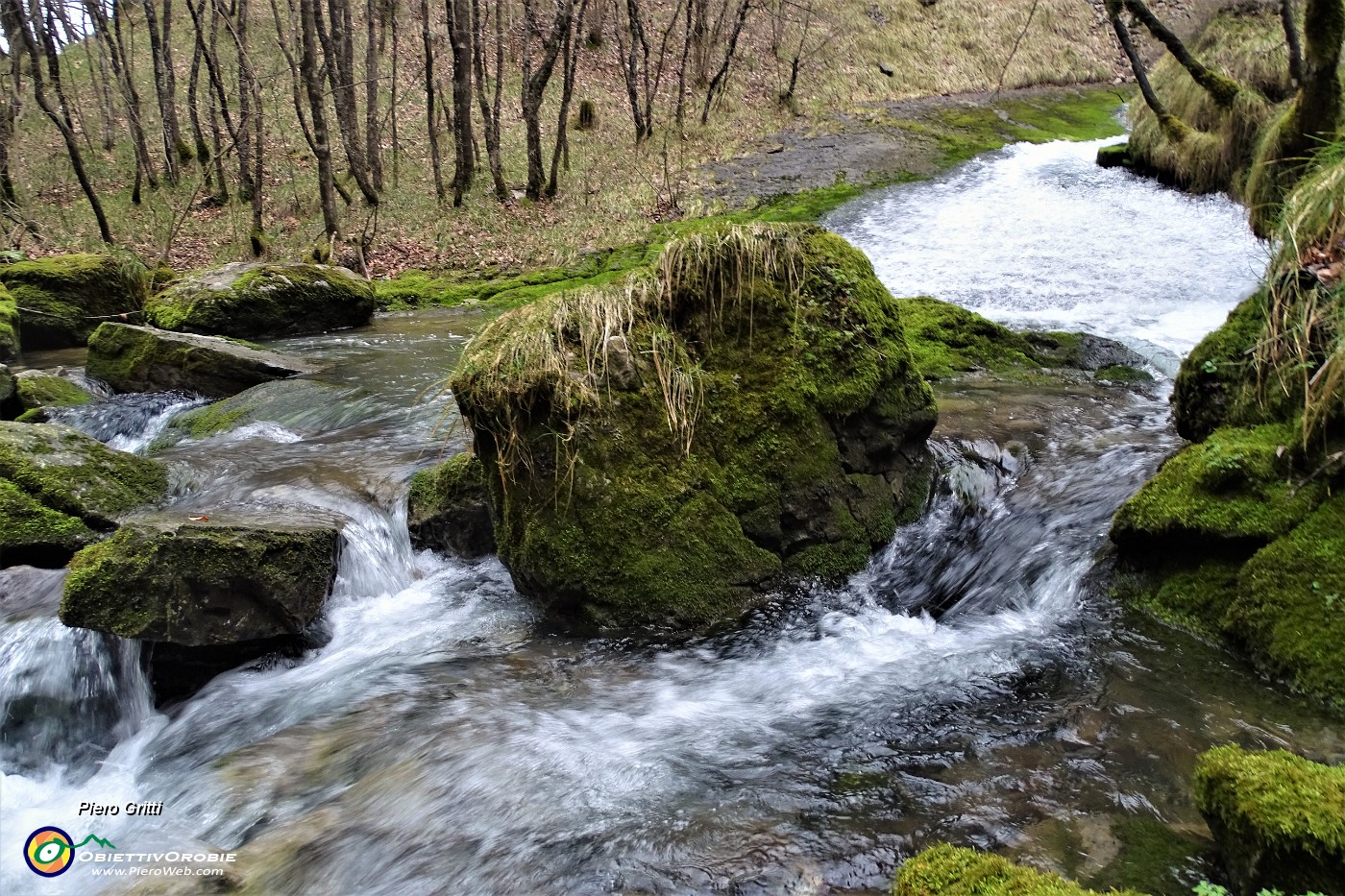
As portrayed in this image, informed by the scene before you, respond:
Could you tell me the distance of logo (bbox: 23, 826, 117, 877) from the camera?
346 centimetres

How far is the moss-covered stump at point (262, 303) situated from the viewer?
1175cm

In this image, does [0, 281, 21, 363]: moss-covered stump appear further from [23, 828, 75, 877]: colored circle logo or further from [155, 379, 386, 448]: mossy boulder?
[23, 828, 75, 877]: colored circle logo

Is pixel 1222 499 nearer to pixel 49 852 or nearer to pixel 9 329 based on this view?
pixel 49 852

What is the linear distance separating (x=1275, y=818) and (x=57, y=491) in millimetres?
7049

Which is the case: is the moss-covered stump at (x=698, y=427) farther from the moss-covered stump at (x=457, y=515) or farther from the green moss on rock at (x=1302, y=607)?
the green moss on rock at (x=1302, y=607)

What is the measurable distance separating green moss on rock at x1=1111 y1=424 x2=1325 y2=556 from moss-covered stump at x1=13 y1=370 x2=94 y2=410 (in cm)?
996

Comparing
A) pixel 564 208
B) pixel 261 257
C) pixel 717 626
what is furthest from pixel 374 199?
pixel 717 626

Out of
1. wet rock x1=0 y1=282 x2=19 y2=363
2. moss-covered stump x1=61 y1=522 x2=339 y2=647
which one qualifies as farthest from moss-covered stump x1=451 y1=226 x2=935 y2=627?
wet rock x1=0 y1=282 x2=19 y2=363

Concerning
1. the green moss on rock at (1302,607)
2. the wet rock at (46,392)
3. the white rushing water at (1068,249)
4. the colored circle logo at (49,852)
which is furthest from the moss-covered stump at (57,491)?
the white rushing water at (1068,249)

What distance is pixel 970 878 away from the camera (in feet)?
8.18

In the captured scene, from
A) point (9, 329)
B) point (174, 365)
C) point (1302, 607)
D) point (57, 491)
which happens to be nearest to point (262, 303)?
point (174, 365)

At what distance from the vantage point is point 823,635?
4727mm

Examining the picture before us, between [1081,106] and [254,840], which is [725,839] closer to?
[254,840]

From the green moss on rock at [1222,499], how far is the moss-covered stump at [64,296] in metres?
12.9
